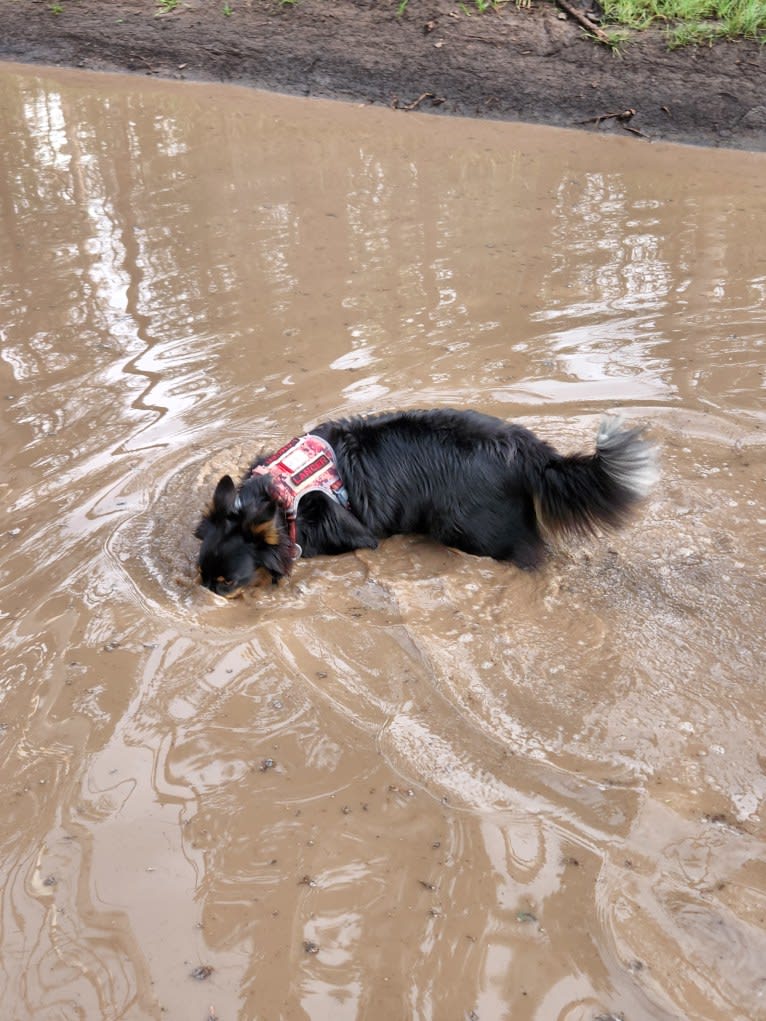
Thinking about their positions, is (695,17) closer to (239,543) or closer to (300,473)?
(300,473)

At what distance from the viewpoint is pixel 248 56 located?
1173 centimetres

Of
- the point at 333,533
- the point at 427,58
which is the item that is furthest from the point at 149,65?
the point at 333,533

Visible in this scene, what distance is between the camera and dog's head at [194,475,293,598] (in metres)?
3.97

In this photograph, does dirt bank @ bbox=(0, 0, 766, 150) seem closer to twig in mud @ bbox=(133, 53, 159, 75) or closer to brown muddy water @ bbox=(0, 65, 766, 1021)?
twig in mud @ bbox=(133, 53, 159, 75)

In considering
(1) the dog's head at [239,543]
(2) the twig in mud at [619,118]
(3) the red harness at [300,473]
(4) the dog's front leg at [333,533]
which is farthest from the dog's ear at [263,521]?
(2) the twig in mud at [619,118]

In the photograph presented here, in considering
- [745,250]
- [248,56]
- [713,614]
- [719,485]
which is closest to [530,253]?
[745,250]

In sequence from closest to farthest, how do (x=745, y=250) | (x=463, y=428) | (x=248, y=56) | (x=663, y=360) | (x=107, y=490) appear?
(x=463, y=428), (x=107, y=490), (x=663, y=360), (x=745, y=250), (x=248, y=56)

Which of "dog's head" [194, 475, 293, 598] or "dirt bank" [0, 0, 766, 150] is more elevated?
"dirt bank" [0, 0, 766, 150]

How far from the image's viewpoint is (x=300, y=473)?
4.21 m

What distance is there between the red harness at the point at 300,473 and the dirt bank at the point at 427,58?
→ 733cm

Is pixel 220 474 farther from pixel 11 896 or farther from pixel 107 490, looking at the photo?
pixel 11 896

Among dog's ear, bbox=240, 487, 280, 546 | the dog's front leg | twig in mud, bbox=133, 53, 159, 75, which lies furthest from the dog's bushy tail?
twig in mud, bbox=133, 53, 159, 75

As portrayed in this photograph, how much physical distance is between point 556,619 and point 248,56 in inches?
405

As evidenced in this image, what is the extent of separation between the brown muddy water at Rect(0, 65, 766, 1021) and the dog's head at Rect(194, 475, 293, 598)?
0.46 ft
